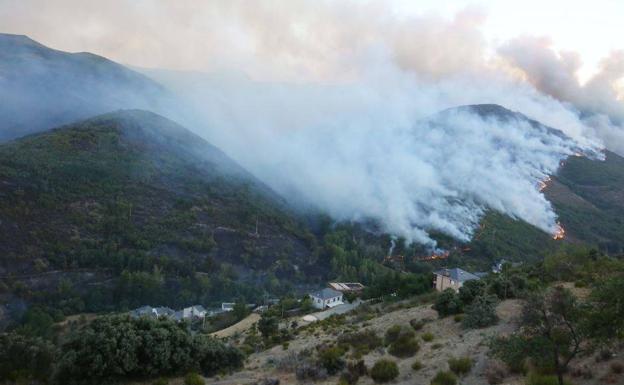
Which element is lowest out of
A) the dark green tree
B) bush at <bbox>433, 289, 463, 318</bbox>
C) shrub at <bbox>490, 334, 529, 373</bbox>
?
the dark green tree

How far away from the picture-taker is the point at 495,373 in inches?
541

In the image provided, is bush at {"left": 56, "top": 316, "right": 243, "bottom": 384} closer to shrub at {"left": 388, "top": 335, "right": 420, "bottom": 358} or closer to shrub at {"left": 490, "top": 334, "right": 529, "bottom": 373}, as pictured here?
shrub at {"left": 388, "top": 335, "right": 420, "bottom": 358}

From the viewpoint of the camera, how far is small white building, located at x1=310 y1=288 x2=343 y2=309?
225 ft

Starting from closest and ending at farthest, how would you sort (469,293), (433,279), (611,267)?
(469,293) < (611,267) < (433,279)

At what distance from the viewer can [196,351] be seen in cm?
1953

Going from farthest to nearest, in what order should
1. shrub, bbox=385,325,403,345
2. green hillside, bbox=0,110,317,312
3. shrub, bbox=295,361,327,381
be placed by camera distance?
green hillside, bbox=0,110,317,312
shrub, bbox=385,325,403,345
shrub, bbox=295,361,327,381

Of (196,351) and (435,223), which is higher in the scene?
(435,223)

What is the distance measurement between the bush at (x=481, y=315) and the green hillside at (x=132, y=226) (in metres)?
61.4

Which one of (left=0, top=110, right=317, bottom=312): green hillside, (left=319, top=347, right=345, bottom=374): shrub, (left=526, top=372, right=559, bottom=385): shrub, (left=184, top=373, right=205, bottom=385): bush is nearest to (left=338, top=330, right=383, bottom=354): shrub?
(left=319, top=347, right=345, bottom=374): shrub

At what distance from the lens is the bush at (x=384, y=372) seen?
1568 centimetres

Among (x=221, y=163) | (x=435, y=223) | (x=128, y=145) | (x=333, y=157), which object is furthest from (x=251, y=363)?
(x=333, y=157)

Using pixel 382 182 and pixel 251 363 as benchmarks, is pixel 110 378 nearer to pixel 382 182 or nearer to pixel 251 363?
pixel 251 363

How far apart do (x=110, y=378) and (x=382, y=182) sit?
13892 centimetres

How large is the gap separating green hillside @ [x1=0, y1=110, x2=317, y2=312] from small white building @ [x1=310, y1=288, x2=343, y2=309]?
14032 millimetres
